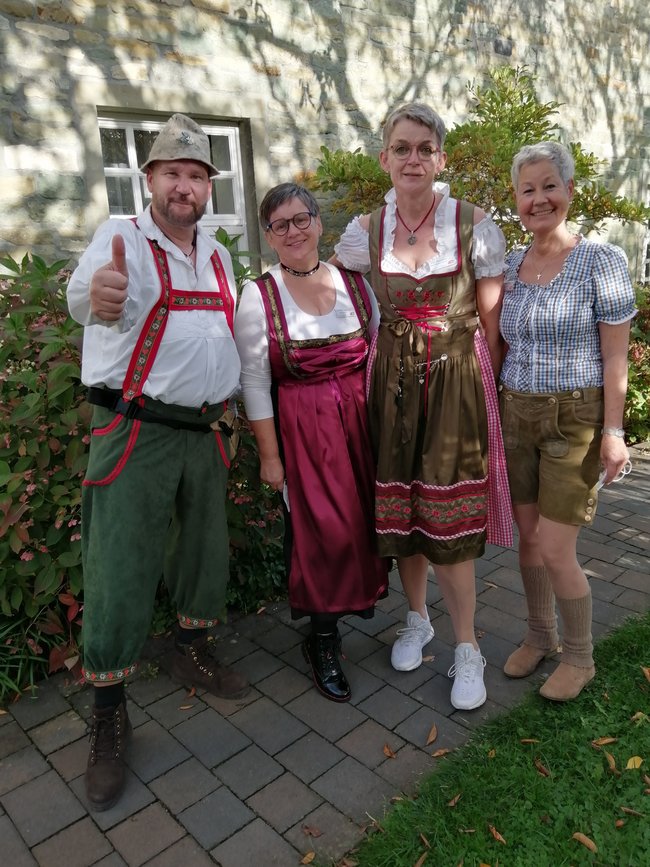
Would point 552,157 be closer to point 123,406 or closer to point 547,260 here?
point 547,260

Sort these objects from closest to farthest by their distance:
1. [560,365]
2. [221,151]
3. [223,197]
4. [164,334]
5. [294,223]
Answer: [164,334] < [560,365] < [294,223] < [221,151] < [223,197]

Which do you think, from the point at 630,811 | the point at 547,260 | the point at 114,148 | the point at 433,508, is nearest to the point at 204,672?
the point at 433,508

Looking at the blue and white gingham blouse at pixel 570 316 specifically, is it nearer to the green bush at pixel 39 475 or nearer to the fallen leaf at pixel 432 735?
the fallen leaf at pixel 432 735

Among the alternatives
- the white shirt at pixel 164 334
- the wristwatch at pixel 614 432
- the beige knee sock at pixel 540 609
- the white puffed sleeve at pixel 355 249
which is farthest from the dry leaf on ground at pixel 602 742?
the white puffed sleeve at pixel 355 249

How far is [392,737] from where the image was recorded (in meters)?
2.39

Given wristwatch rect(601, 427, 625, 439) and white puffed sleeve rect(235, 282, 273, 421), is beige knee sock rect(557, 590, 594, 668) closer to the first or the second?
wristwatch rect(601, 427, 625, 439)

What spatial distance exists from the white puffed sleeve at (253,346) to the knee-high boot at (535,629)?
1199mm

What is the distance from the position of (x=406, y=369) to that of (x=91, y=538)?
1183 millimetres

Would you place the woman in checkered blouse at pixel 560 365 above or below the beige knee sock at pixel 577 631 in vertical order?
above

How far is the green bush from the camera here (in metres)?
2.58

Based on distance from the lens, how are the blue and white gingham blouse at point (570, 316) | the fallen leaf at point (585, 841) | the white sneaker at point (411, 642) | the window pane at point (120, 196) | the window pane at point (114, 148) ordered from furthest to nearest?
the window pane at point (120, 196) → the window pane at point (114, 148) → the white sneaker at point (411, 642) → the blue and white gingham blouse at point (570, 316) → the fallen leaf at point (585, 841)

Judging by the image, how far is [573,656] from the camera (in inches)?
98.0

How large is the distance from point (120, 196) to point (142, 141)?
1.30ft

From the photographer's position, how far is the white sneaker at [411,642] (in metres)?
2.75
